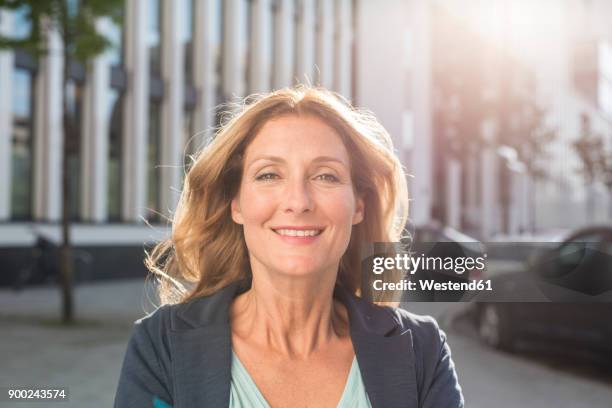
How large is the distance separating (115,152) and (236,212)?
13559mm

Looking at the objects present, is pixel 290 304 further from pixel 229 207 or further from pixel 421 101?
pixel 421 101

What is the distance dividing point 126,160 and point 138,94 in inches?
53.3

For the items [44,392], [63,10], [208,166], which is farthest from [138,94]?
[208,166]

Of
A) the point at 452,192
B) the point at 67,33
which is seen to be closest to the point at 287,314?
the point at 67,33

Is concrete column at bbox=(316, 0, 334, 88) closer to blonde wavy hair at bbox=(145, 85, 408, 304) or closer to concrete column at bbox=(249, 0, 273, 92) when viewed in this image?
concrete column at bbox=(249, 0, 273, 92)

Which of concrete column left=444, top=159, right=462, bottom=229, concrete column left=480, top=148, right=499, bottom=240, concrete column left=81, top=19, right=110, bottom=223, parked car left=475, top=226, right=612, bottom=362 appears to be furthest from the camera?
concrete column left=480, top=148, right=499, bottom=240

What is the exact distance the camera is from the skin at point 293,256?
1863 mm

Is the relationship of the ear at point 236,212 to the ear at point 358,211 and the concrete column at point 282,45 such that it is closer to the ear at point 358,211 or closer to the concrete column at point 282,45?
the ear at point 358,211

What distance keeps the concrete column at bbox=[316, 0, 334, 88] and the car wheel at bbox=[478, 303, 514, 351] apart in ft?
49.4

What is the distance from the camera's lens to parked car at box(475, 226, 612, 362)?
2.65 meters

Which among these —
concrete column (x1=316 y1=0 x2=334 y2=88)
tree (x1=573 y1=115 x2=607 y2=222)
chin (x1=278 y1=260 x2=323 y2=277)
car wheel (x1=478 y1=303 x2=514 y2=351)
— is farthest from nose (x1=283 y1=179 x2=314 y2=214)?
concrete column (x1=316 y1=0 x2=334 y2=88)

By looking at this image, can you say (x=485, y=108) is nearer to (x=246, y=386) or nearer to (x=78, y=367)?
(x=78, y=367)

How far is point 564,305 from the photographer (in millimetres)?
4918

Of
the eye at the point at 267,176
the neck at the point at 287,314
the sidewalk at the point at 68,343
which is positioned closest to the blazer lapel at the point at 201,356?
the neck at the point at 287,314
